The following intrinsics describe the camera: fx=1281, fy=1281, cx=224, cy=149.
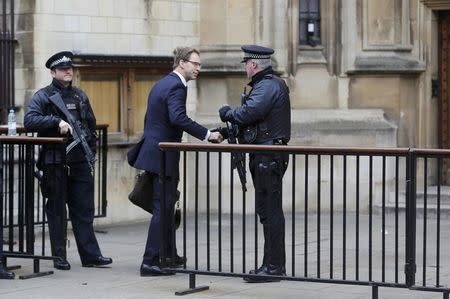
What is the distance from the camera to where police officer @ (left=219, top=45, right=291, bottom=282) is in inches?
396

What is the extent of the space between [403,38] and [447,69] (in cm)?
74

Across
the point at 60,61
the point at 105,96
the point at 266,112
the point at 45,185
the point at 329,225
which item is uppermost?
the point at 60,61

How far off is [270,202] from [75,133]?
2076mm

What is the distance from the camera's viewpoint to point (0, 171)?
417 inches

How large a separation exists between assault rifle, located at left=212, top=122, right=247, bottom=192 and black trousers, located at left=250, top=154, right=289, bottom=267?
0.28ft

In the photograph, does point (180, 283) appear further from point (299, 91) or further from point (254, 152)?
point (299, 91)

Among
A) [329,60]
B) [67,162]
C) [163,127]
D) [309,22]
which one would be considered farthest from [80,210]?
[309,22]

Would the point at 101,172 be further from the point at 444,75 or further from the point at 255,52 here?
the point at 444,75

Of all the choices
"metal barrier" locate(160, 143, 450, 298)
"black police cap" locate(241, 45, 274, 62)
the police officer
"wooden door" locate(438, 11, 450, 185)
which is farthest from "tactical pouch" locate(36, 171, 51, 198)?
"wooden door" locate(438, 11, 450, 185)

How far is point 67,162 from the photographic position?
11.3 metres

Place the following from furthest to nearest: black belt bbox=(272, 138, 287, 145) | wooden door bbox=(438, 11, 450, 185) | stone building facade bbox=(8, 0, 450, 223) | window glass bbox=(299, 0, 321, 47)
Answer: wooden door bbox=(438, 11, 450, 185)
window glass bbox=(299, 0, 321, 47)
stone building facade bbox=(8, 0, 450, 223)
black belt bbox=(272, 138, 287, 145)

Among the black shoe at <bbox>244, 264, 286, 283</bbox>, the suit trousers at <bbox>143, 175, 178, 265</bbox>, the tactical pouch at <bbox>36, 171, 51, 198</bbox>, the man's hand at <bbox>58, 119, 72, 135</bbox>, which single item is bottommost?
the black shoe at <bbox>244, 264, 286, 283</bbox>

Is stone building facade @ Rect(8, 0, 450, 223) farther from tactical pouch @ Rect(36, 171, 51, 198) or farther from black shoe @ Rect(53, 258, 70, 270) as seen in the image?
tactical pouch @ Rect(36, 171, 51, 198)

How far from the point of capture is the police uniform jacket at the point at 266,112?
10.4 meters
